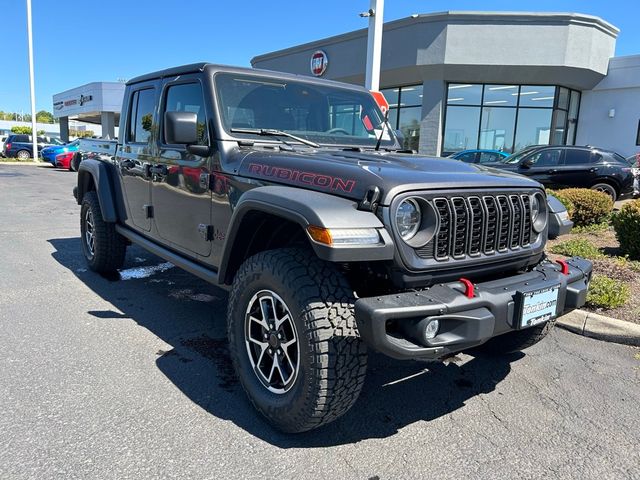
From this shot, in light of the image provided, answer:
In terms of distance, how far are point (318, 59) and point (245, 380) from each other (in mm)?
20036

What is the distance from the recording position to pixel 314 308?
2.41 metres

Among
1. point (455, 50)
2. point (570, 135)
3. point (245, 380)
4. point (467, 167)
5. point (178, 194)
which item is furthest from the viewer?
point (570, 135)

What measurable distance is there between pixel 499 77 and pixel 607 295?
1555cm

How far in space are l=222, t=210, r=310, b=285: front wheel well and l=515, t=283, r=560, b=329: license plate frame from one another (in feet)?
3.93

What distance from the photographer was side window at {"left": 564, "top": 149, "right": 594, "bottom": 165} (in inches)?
455

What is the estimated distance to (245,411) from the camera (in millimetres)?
2941

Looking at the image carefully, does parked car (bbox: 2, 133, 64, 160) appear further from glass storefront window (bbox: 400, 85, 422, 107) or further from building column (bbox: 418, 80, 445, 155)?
building column (bbox: 418, 80, 445, 155)

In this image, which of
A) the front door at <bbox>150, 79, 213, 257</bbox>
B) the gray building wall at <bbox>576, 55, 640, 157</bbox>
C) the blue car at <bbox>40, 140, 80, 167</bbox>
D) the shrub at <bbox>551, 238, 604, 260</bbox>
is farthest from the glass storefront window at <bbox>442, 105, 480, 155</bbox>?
the blue car at <bbox>40, 140, 80, 167</bbox>

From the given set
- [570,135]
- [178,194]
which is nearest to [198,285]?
[178,194]

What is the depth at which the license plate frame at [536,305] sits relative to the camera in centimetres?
257

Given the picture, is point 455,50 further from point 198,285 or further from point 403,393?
point 403,393

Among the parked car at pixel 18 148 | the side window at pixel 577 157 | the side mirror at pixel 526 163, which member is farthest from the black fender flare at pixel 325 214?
the parked car at pixel 18 148

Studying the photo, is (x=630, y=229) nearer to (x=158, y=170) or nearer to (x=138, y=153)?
(x=158, y=170)

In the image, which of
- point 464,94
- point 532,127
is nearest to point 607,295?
point 464,94
